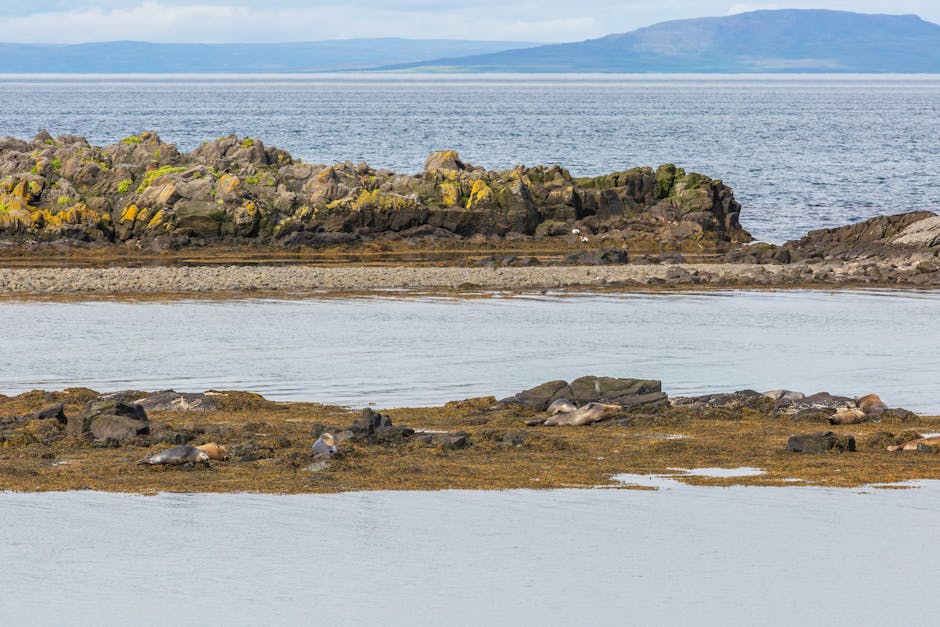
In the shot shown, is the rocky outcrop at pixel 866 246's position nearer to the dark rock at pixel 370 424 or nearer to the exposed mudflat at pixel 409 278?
the exposed mudflat at pixel 409 278

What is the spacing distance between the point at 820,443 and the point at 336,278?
20407 mm

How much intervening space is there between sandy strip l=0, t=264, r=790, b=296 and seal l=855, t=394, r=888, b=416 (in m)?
15.9

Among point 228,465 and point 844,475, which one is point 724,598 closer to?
point 844,475

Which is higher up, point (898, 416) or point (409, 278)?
point (898, 416)

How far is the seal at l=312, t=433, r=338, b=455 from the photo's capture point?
13227 mm


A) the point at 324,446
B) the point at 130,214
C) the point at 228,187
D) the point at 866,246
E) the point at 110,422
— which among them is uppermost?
the point at 324,446

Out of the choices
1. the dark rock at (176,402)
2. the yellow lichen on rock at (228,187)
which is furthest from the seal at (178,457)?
the yellow lichen on rock at (228,187)

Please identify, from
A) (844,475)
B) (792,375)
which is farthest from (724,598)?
(792,375)

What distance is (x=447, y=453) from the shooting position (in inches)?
535

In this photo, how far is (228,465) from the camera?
1296 centimetres

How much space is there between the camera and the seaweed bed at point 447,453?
12250mm

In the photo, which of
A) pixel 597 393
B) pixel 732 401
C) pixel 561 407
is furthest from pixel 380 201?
pixel 561 407

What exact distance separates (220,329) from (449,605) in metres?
17.1

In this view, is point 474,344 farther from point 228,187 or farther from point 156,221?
point 228,187
